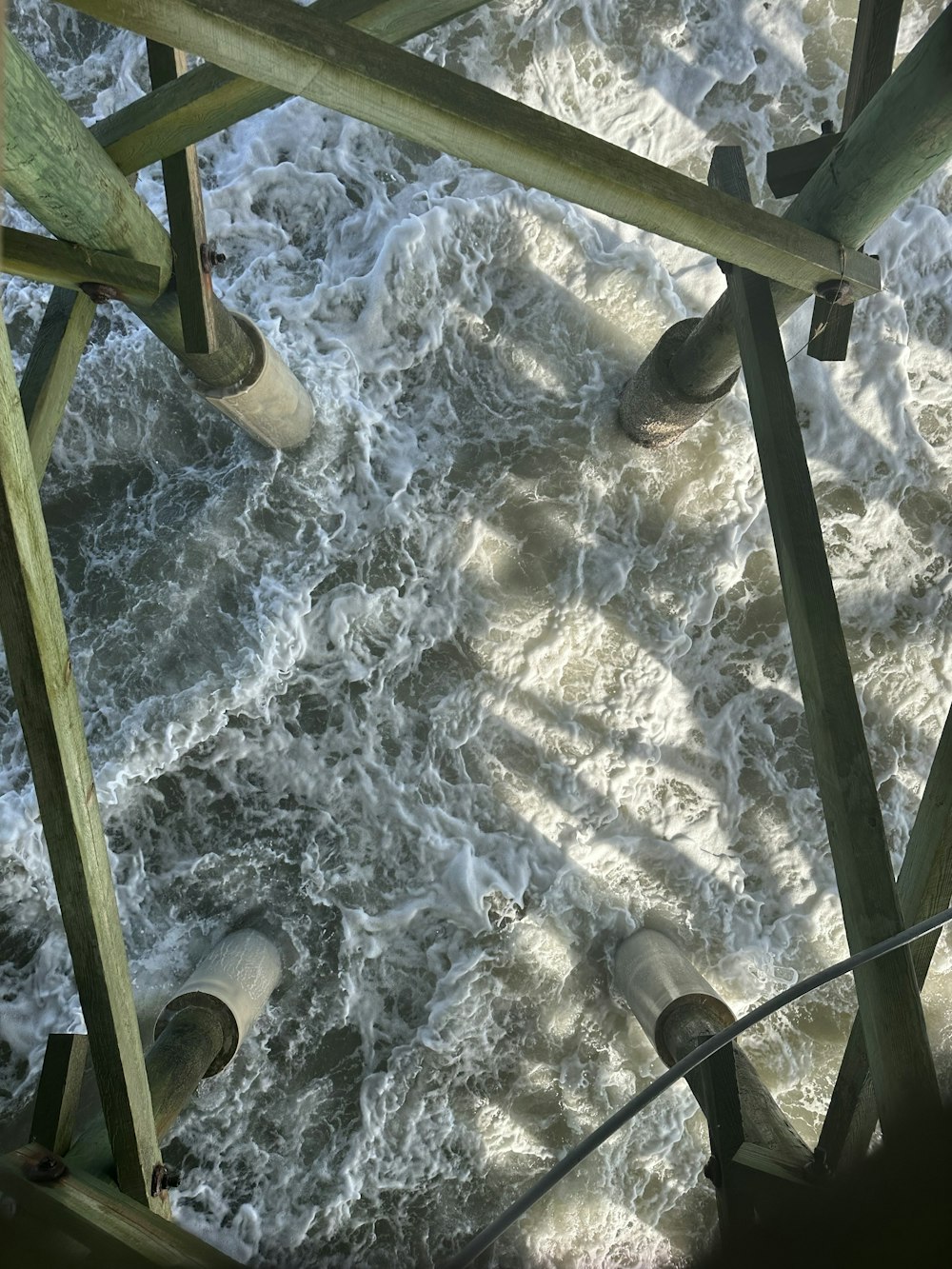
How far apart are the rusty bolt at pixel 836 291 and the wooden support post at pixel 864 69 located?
79 mm

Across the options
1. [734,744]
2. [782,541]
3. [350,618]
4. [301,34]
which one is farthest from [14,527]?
[734,744]

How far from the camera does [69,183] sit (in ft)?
8.61

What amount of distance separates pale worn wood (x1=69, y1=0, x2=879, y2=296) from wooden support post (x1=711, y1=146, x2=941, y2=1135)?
0.63 meters

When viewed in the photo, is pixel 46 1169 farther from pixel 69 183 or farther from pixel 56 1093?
pixel 69 183

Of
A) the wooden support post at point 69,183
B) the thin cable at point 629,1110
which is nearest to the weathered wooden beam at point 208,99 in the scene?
the wooden support post at point 69,183

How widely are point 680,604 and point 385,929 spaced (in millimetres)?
3284

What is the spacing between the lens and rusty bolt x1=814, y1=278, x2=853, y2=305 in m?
2.93

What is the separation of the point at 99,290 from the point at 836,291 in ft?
9.70

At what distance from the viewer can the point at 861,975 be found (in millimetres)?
2484

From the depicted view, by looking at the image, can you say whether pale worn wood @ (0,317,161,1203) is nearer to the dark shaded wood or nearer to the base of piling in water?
the dark shaded wood

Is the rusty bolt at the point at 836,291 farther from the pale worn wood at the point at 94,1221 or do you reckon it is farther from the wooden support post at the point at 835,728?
the pale worn wood at the point at 94,1221

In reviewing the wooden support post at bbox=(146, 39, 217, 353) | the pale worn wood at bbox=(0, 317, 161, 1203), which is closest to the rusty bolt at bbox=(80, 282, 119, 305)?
the wooden support post at bbox=(146, 39, 217, 353)

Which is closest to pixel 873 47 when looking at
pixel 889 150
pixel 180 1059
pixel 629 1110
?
pixel 889 150

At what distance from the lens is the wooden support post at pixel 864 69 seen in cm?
299
